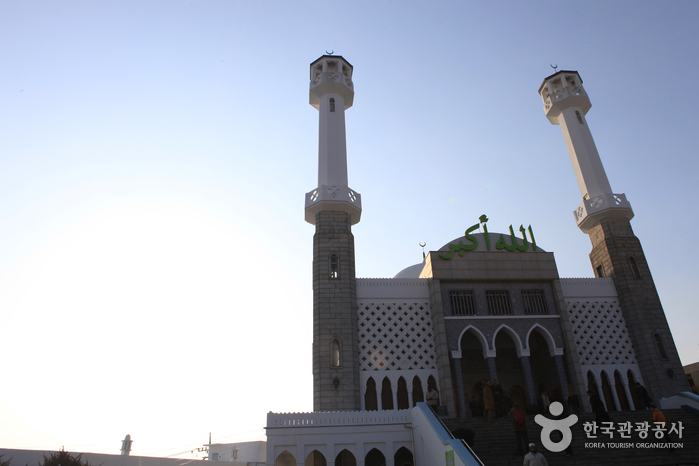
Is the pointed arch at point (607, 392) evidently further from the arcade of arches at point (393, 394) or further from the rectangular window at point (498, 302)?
the arcade of arches at point (393, 394)

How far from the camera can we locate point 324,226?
60.6ft

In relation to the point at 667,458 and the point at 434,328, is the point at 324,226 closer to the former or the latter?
the point at 434,328

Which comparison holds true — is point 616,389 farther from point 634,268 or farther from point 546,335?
A: point 634,268

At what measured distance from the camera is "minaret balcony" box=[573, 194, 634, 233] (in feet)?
65.7

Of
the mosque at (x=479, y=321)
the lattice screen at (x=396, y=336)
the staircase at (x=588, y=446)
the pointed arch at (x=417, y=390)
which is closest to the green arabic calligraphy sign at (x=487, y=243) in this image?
the mosque at (x=479, y=321)

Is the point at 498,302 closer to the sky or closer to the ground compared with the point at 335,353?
closer to the sky

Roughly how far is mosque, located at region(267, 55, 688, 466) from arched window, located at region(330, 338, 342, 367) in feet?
0.25

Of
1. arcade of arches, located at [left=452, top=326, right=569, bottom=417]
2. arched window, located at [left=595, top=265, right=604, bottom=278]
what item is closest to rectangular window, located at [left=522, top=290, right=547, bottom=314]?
arcade of arches, located at [left=452, top=326, right=569, bottom=417]

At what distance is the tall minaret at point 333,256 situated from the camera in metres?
15.7

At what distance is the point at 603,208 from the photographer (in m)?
20.0

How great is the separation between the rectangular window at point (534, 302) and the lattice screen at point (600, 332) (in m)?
1.37

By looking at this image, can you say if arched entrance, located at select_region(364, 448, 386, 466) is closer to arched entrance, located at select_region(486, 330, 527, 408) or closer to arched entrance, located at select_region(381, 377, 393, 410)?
arched entrance, located at select_region(381, 377, 393, 410)

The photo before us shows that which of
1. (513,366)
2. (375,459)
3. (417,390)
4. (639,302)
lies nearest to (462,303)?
(417,390)

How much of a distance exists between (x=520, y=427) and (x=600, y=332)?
9.66 meters
